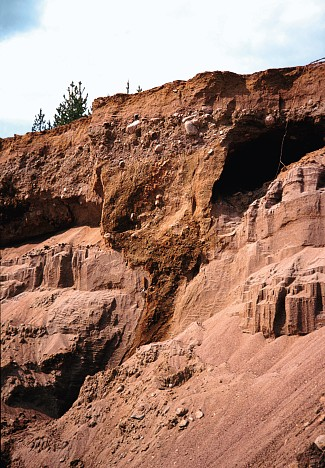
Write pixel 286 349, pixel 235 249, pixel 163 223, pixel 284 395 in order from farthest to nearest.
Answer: pixel 163 223 < pixel 235 249 < pixel 286 349 < pixel 284 395

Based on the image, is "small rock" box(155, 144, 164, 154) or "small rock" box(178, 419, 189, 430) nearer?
"small rock" box(178, 419, 189, 430)

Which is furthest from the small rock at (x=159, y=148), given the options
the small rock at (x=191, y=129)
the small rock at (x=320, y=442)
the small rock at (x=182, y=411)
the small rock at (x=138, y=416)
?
the small rock at (x=320, y=442)

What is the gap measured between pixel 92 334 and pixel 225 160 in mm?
4874

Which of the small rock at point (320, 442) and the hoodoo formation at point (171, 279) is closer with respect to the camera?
the small rock at point (320, 442)

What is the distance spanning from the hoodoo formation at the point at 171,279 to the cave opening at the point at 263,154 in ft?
0.11

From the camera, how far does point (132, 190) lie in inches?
677

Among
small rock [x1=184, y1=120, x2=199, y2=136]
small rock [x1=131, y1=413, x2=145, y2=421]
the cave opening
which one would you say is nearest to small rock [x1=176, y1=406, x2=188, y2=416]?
small rock [x1=131, y1=413, x2=145, y2=421]

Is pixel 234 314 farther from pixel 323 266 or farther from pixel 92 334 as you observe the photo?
pixel 92 334

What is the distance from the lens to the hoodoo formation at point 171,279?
474 inches

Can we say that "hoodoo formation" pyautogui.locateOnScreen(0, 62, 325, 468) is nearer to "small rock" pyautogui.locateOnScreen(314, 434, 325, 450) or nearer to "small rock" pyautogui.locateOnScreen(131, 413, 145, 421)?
"small rock" pyautogui.locateOnScreen(131, 413, 145, 421)

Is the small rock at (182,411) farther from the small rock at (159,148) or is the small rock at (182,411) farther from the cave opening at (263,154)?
the small rock at (159,148)

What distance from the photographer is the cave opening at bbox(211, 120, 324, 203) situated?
52.3 feet

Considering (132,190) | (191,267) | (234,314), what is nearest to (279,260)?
(234,314)

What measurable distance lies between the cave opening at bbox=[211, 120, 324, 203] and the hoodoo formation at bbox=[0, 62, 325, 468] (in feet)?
0.11
